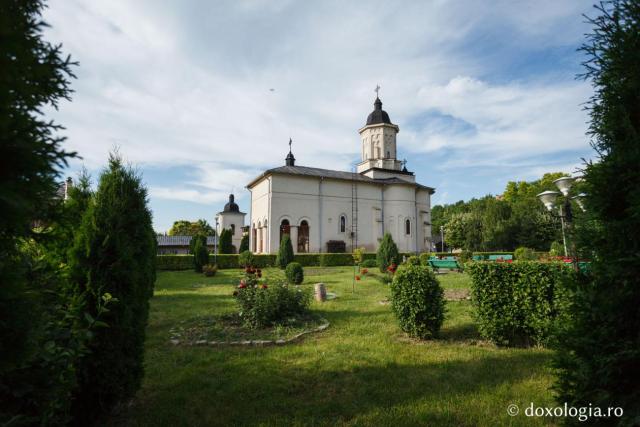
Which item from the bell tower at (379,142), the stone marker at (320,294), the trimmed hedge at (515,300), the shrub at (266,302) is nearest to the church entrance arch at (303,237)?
the bell tower at (379,142)

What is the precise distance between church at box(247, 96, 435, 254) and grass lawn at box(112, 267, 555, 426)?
76.6 ft

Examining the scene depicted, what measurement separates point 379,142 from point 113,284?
3437cm

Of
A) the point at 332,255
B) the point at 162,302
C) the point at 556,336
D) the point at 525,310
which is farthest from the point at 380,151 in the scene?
the point at 556,336

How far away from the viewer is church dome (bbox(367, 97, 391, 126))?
116 ft

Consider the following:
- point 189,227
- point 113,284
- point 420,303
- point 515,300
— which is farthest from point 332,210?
point 189,227

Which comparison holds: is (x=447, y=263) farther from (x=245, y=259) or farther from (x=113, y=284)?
(x=113, y=284)

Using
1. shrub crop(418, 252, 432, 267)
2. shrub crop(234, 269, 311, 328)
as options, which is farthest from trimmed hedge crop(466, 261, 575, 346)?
shrub crop(418, 252, 432, 267)

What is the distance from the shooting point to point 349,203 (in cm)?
3272

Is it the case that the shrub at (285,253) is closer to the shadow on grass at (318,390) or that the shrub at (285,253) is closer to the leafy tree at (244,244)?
the leafy tree at (244,244)

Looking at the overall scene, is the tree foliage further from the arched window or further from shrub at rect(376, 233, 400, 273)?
the arched window

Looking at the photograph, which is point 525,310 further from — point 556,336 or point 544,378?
point 556,336

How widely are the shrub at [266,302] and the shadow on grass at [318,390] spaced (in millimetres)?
1801

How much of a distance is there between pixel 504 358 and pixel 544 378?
769 millimetres

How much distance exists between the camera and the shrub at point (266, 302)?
22.8ft
